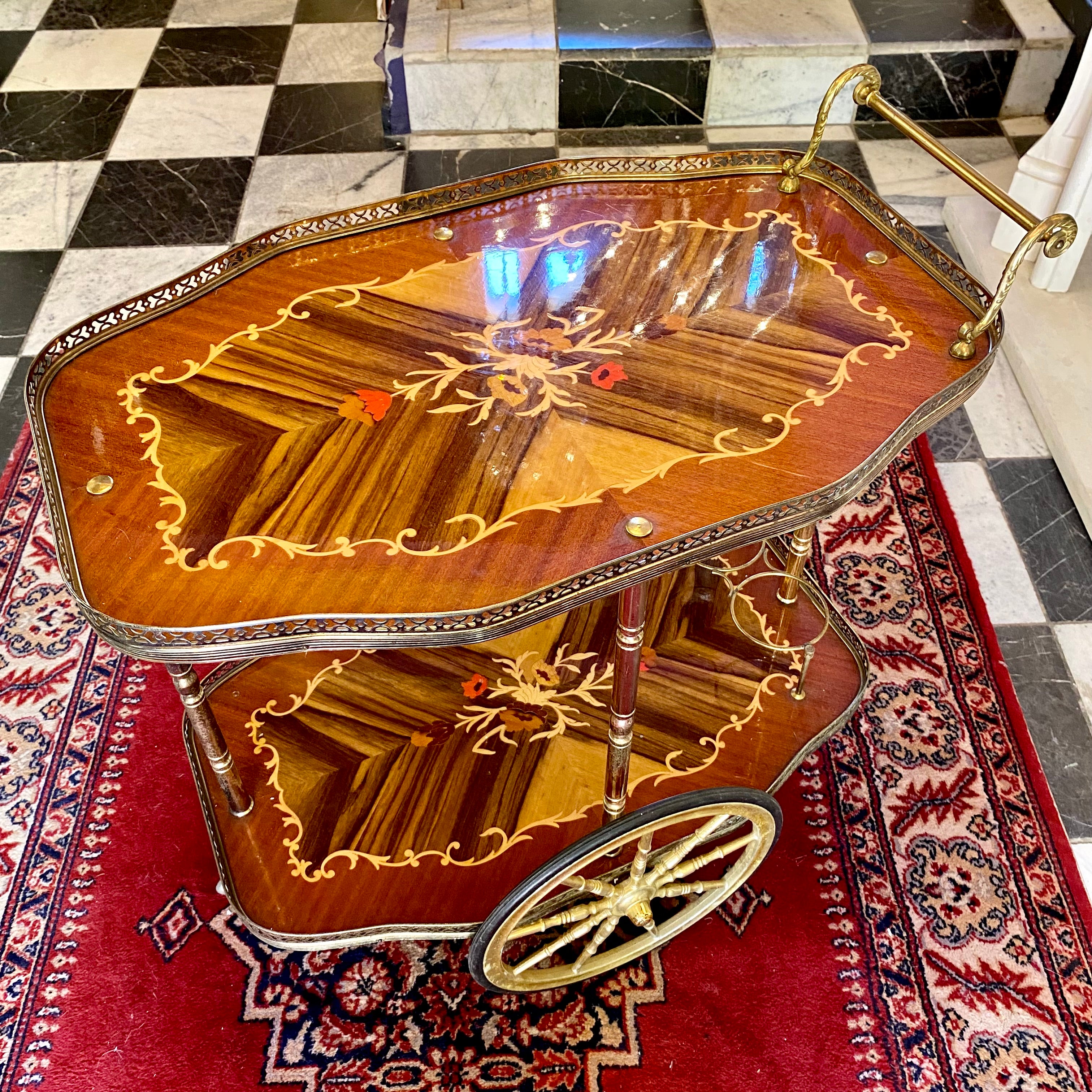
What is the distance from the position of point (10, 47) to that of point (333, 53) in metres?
0.99

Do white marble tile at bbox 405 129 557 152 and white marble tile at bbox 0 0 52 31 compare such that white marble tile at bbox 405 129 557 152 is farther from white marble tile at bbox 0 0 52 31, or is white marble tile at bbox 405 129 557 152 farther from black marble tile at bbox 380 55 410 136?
white marble tile at bbox 0 0 52 31

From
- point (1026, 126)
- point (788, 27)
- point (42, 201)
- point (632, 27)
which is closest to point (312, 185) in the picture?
point (42, 201)

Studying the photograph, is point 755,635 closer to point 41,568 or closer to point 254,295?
point 254,295

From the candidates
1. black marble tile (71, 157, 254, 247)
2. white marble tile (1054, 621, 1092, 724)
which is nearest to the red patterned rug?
white marble tile (1054, 621, 1092, 724)

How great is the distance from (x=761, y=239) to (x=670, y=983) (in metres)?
1.04

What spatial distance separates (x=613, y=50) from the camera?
9.49 ft

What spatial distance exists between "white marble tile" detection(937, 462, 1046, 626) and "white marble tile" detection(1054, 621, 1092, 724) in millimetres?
46

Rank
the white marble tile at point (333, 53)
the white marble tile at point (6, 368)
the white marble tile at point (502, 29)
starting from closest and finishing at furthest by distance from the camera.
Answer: the white marble tile at point (6, 368) → the white marble tile at point (502, 29) → the white marble tile at point (333, 53)

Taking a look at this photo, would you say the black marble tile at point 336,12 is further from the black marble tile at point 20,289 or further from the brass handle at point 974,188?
the brass handle at point 974,188

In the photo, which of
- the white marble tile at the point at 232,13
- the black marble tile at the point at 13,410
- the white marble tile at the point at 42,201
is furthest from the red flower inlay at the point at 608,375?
the white marble tile at the point at 232,13

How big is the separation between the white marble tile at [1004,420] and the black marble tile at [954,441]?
14 mm

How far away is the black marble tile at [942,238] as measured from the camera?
104 inches

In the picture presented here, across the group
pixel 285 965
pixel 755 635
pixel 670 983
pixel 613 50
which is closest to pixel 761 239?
pixel 755 635

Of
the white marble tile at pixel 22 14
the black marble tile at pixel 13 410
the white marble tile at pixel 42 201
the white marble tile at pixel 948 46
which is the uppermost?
the white marble tile at pixel 948 46
